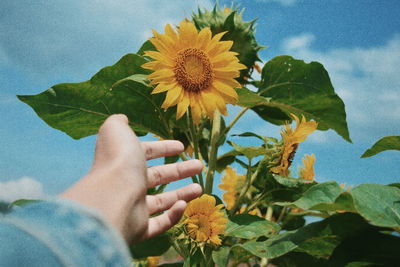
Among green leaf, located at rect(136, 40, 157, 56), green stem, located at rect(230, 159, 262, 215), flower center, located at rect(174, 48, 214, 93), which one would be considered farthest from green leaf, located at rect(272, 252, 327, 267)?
green leaf, located at rect(136, 40, 157, 56)

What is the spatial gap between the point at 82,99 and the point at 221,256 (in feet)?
1.82

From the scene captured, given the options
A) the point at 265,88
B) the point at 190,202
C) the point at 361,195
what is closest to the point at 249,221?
the point at 190,202

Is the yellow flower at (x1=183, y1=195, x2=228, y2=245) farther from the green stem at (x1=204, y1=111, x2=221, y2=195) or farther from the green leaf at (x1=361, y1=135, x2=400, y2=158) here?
the green leaf at (x1=361, y1=135, x2=400, y2=158)

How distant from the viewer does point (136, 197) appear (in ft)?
2.45

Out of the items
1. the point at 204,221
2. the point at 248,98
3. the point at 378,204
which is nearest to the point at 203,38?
the point at 248,98

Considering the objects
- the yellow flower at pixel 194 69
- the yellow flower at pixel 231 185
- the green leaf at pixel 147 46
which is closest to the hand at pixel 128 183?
the yellow flower at pixel 194 69

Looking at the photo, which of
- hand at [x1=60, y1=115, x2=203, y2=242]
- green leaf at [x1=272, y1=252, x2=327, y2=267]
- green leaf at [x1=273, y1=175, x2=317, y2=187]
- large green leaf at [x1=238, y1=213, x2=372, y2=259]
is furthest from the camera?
green leaf at [x1=272, y1=252, x2=327, y2=267]

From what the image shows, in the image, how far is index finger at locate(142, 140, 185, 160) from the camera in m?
0.96

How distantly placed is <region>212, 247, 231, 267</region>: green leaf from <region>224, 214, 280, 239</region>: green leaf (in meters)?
0.04

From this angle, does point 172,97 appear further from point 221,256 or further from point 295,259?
point 295,259

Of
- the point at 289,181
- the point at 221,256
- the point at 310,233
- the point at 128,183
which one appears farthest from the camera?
the point at 289,181

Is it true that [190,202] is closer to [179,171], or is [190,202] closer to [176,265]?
[179,171]

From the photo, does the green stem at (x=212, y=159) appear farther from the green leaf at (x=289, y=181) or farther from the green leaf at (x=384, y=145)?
the green leaf at (x=384, y=145)

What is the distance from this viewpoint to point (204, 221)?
0.98 meters
